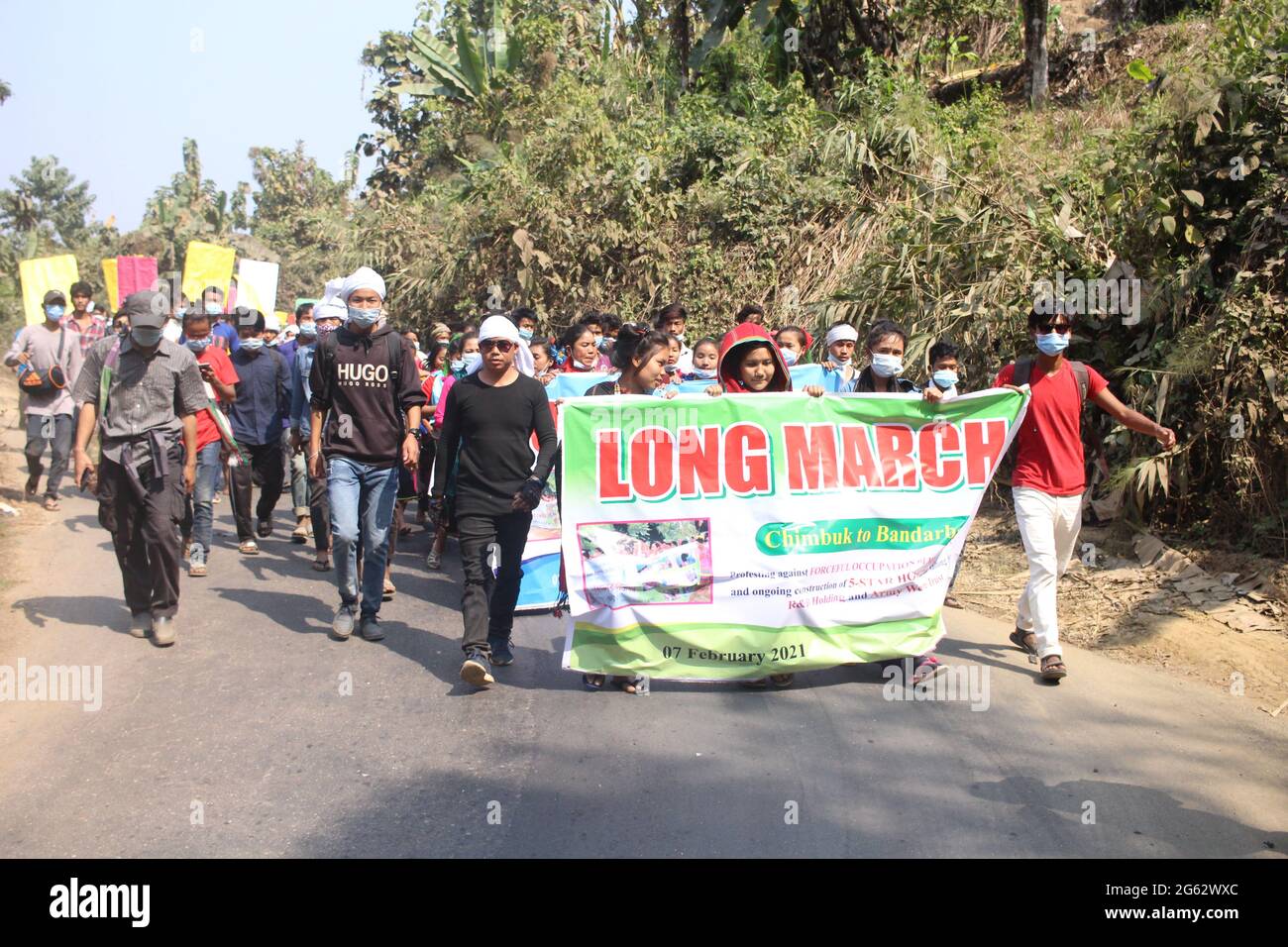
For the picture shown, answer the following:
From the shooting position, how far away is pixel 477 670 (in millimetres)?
5934

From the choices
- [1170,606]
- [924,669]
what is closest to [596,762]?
[924,669]

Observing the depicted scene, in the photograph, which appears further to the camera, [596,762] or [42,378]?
[42,378]

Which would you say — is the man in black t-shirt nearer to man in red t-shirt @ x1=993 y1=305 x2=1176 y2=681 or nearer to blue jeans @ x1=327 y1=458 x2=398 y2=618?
blue jeans @ x1=327 y1=458 x2=398 y2=618

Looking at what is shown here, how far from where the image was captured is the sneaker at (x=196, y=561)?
9000mm

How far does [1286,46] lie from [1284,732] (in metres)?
5.37

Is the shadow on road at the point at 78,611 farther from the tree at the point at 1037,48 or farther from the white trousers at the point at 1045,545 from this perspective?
the tree at the point at 1037,48

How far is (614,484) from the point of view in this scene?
5879 mm

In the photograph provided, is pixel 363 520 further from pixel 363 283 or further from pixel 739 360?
pixel 739 360

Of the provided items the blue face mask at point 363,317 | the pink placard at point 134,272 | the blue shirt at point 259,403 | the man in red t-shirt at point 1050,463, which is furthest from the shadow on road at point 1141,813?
the pink placard at point 134,272

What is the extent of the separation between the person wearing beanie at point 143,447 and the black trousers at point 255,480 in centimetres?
263

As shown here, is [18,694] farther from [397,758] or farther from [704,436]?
[704,436]

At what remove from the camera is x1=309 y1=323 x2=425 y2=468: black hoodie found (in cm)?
695

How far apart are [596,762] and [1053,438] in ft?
10.3

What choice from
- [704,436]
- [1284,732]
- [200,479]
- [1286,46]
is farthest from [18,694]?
[1286,46]
